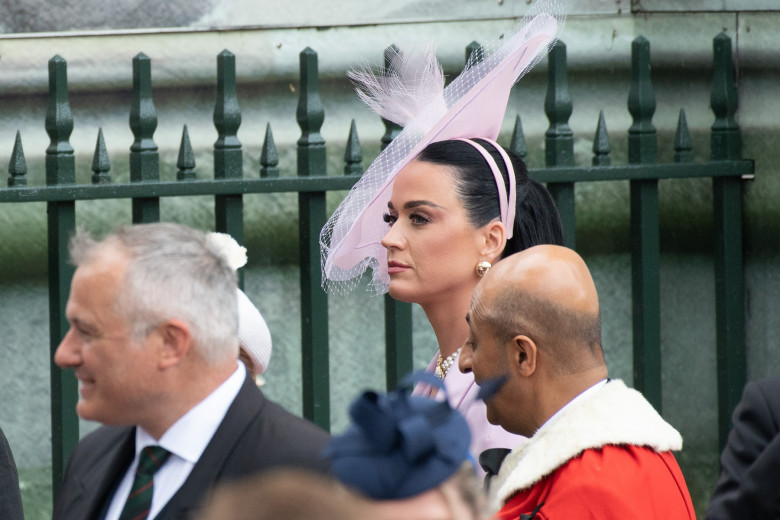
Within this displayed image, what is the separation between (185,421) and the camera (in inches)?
93.0

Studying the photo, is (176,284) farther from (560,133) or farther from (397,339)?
(560,133)

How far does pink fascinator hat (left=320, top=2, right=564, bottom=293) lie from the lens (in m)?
3.29

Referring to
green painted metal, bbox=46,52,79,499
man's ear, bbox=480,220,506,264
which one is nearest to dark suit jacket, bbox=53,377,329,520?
man's ear, bbox=480,220,506,264

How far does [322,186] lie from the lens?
4223mm

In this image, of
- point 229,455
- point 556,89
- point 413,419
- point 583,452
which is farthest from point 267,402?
point 556,89

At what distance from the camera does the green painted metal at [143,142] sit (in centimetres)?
410

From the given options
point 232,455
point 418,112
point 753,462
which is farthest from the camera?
point 418,112

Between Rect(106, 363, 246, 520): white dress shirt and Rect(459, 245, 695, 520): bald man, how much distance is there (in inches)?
21.3

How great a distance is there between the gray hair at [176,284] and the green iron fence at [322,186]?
65.6 inches

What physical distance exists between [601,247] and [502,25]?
95 cm

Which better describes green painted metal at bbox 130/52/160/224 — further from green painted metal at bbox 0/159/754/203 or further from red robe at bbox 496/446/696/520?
red robe at bbox 496/446/696/520

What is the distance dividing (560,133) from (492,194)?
1.37 m

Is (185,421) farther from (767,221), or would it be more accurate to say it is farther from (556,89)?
(767,221)

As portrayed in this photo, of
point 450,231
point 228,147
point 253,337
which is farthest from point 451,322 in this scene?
point 228,147
